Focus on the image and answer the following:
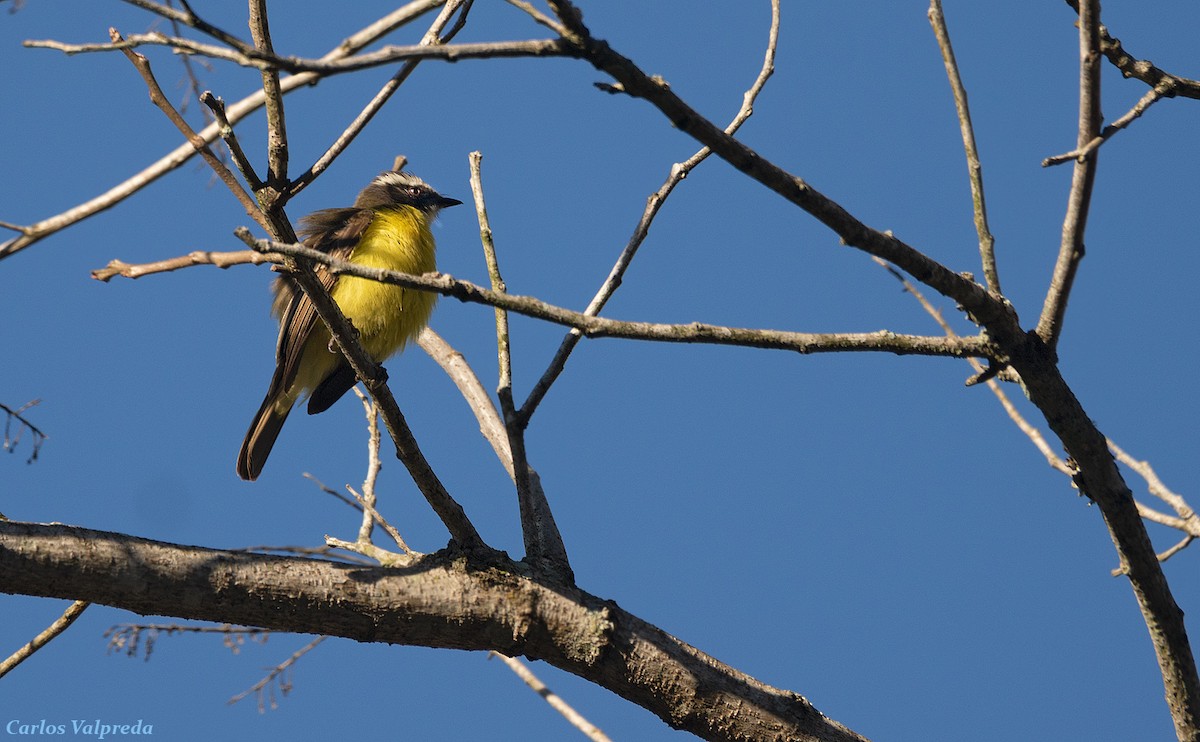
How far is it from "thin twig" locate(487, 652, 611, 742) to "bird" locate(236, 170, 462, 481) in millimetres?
2468

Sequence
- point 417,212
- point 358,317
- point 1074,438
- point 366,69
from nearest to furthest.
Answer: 1. point 366,69
2. point 1074,438
3. point 358,317
4. point 417,212

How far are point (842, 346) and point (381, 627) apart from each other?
4.56 feet

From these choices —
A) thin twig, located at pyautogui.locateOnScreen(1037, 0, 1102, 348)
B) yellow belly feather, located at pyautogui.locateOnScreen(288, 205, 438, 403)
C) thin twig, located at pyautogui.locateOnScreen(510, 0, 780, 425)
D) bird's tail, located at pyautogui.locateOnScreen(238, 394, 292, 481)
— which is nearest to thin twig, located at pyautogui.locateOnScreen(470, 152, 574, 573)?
thin twig, located at pyautogui.locateOnScreen(510, 0, 780, 425)

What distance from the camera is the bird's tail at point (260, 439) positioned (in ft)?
19.6

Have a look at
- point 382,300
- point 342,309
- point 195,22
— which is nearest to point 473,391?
point 382,300

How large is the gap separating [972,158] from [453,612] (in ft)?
5.65

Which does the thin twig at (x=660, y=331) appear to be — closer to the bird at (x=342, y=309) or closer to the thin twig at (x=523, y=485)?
the thin twig at (x=523, y=485)

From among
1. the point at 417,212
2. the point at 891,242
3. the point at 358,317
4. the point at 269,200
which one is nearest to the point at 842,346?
the point at 891,242

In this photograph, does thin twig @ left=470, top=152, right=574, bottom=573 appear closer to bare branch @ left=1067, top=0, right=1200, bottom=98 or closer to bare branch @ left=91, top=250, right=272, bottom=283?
bare branch @ left=91, top=250, right=272, bottom=283

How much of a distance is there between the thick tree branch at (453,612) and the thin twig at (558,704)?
449 millimetres

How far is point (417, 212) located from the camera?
23.0 ft

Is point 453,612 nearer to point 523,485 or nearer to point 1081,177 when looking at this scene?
point 523,485

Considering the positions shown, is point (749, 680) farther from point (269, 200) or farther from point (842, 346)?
point (269, 200)

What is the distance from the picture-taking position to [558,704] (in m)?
3.48
